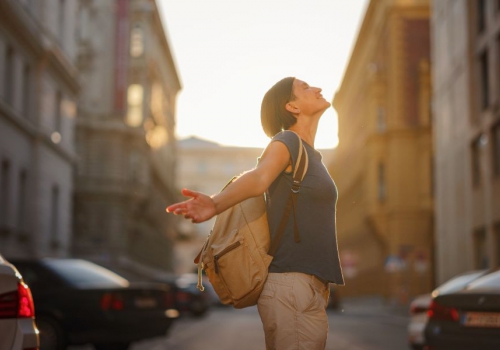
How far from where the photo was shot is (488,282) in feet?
29.8

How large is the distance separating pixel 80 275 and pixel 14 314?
8068 millimetres

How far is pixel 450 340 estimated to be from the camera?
9141 mm

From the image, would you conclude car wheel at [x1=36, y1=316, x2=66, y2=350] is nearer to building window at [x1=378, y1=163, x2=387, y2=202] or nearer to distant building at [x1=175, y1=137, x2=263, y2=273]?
building window at [x1=378, y1=163, x2=387, y2=202]

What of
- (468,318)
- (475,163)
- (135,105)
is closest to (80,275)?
(468,318)

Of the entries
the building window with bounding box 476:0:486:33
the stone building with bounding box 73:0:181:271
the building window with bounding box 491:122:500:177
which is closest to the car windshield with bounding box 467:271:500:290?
the building window with bounding box 491:122:500:177

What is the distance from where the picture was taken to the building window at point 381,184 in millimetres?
56531

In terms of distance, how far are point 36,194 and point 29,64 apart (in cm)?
445

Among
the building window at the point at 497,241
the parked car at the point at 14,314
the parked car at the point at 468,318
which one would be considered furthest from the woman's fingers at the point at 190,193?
the building window at the point at 497,241

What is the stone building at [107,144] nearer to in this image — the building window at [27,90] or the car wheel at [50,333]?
the building window at [27,90]

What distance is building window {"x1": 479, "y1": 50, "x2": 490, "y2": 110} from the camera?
1364 inches

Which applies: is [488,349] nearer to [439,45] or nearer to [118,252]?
[439,45]

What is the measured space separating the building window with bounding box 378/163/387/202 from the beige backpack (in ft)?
173

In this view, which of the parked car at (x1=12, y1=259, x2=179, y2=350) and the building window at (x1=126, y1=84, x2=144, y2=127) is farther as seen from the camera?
the building window at (x1=126, y1=84, x2=144, y2=127)

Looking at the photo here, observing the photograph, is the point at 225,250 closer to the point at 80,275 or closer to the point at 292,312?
the point at 292,312
